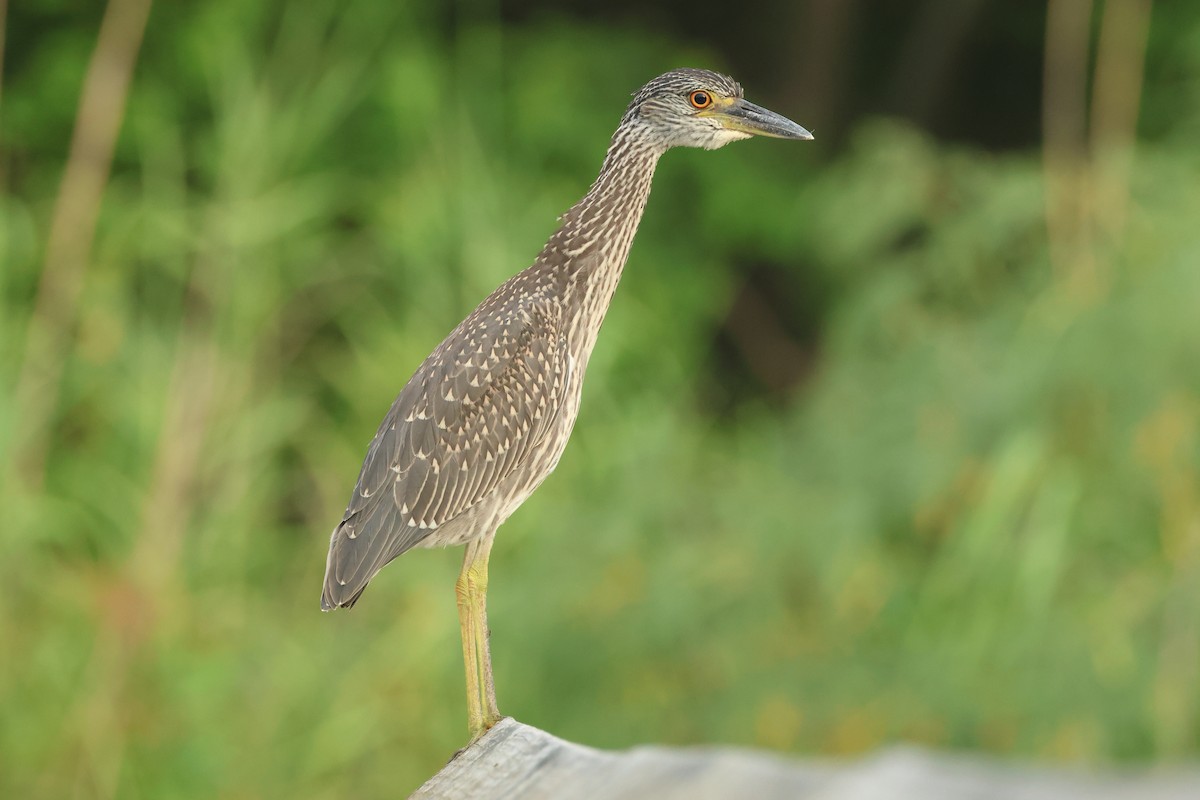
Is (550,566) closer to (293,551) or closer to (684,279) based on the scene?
(293,551)

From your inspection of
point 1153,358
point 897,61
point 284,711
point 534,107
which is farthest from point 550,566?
point 897,61

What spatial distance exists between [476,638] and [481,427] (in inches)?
21.4

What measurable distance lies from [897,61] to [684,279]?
3747mm

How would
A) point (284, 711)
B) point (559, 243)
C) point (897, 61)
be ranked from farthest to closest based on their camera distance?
point (897, 61), point (284, 711), point (559, 243)

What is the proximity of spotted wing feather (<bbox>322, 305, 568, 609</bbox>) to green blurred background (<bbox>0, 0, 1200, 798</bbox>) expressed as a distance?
3227 mm

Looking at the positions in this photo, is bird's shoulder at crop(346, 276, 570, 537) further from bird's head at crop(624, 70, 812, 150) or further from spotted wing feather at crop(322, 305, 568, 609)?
bird's head at crop(624, 70, 812, 150)

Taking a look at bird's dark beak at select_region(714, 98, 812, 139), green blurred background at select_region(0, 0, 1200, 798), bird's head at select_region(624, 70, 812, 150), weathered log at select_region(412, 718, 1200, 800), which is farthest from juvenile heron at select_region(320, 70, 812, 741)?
green blurred background at select_region(0, 0, 1200, 798)

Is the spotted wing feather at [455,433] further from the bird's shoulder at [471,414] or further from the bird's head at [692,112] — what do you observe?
the bird's head at [692,112]

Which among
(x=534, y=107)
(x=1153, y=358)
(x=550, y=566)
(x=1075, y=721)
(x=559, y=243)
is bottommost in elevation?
(x=1075, y=721)

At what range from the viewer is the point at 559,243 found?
319 centimetres

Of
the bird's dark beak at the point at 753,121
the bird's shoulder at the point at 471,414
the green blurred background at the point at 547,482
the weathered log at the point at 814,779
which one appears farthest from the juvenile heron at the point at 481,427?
the green blurred background at the point at 547,482

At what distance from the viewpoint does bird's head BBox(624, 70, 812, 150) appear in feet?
9.81

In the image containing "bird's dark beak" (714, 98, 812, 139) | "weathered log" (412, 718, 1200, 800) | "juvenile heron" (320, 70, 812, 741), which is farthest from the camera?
"juvenile heron" (320, 70, 812, 741)

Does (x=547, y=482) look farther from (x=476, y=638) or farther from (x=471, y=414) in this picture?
(x=471, y=414)
